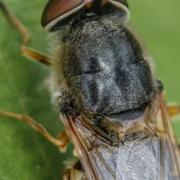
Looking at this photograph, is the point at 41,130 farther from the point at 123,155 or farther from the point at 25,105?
the point at 123,155

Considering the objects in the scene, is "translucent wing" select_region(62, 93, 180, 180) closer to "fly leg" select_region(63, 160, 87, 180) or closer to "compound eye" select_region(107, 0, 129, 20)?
"fly leg" select_region(63, 160, 87, 180)

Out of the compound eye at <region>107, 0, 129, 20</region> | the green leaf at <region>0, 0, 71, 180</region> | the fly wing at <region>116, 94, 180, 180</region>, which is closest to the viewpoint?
the fly wing at <region>116, 94, 180, 180</region>

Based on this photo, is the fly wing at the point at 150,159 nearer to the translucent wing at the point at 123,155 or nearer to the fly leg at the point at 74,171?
the translucent wing at the point at 123,155

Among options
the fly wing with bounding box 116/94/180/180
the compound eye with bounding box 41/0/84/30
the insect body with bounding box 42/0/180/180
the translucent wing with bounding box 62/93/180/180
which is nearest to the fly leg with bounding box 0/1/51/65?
the compound eye with bounding box 41/0/84/30

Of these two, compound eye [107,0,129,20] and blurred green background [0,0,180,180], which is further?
compound eye [107,0,129,20]

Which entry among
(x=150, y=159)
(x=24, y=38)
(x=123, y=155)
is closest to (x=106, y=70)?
(x=123, y=155)

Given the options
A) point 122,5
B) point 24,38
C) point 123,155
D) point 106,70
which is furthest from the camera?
point 24,38

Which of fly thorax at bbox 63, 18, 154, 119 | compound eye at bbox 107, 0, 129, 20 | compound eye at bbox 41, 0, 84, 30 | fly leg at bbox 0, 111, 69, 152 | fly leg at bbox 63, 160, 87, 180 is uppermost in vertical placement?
compound eye at bbox 41, 0, 84, 30
